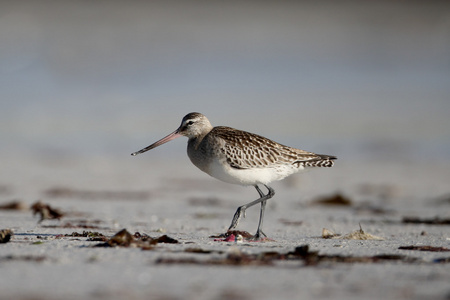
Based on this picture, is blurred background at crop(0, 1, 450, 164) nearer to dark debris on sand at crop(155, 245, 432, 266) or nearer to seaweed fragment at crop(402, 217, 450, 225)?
seaweed fragment at crop(402, 217, 450, 225)

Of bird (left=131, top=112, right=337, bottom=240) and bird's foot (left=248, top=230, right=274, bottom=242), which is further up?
bird (left=131, top=112, right=337, bottom=240)

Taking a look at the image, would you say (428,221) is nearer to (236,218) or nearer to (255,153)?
(255,153)

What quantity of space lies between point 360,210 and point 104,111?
18720 mm

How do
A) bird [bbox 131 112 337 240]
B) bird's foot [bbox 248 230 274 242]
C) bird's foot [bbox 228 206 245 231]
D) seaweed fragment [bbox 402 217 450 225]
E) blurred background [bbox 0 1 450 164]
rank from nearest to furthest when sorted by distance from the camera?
bird's foot [bbox 248 230 274 242]
bird's foot [bbox 228 206 245 231]
bird [bbox 131 112 337 240]
seaweed fragment [bbox 402 217 450 225]
blurred background [bbox 0 1 450 164]

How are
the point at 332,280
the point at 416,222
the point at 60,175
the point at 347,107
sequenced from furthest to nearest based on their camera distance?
the point at 347,107, the point at 60,175, the point at 416,222, the point at 332,280

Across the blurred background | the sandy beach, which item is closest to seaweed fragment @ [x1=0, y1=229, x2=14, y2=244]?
the sandy beach

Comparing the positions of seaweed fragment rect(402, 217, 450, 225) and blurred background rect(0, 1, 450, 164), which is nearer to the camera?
seaweed fragment rect(402, 217, 450, 225)

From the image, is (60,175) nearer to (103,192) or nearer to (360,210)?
(103,192)

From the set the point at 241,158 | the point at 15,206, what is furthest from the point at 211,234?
the point at 15,206

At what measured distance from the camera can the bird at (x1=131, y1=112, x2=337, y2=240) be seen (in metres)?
8.28

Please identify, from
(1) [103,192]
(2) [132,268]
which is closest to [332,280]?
(2) [132,268]

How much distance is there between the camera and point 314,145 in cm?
2109

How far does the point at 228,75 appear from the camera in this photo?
38.7 meters

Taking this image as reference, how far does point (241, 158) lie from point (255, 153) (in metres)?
0.27
